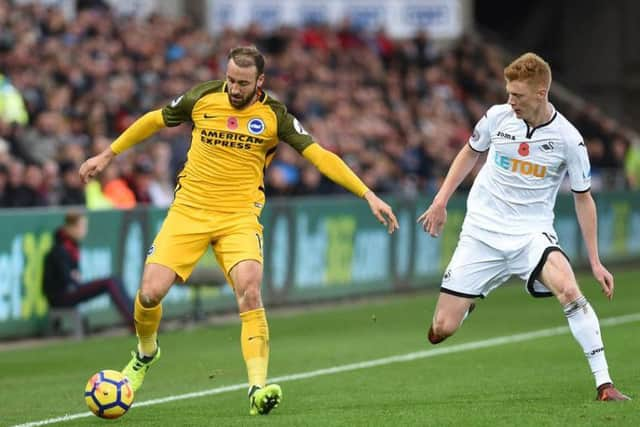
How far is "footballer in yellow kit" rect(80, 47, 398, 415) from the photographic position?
30.1 ft

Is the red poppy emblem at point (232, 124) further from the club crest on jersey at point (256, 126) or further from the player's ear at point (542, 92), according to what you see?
the player's ear at point (542, 92)

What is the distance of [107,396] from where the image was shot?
29.1 ft

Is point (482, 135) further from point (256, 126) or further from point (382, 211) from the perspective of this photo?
point (256, 126)

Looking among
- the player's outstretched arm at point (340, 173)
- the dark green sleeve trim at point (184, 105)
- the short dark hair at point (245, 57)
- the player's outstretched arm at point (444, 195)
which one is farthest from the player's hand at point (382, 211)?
the dark green sleeve trim at point (184, 105)

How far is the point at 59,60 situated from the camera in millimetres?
19766

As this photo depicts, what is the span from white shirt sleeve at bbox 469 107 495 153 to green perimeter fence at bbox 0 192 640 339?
683 centimetres

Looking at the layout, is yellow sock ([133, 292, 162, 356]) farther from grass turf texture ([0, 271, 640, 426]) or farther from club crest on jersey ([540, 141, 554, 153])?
club crest on jersey ([540, 141, 554, 153])

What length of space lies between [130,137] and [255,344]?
5.46ft

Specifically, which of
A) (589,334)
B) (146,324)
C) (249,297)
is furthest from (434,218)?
(146,324)

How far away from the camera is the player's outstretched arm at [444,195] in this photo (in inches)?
377

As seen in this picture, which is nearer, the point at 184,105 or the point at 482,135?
the point at 184,105

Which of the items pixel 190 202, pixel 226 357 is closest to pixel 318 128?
pixel 226 357

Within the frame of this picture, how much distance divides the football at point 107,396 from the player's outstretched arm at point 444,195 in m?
2.31

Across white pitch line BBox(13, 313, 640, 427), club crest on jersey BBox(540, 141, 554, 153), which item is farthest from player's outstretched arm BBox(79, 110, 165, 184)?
club crest on jersey BBox(540, 141, 554, 153)
